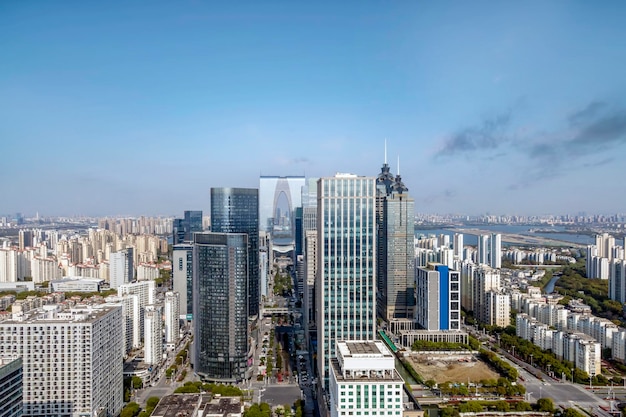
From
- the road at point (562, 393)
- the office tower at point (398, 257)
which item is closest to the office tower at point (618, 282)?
→ the office tower at point (398, 257)

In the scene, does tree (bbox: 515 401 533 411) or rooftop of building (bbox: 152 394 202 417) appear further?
tree (bbox: 515 401 533 411)

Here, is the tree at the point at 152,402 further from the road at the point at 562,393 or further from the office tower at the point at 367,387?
the road at the point at 562,393

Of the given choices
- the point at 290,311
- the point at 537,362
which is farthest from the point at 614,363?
the point at 290,311

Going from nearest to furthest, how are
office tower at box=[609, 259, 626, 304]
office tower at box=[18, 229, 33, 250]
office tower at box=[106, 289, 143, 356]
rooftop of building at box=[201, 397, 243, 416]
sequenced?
rooftop of building at box=[201, 397, 243, 416] < office tower at box=[106, 289, 143, 356] < office tower at box=[609, 259, 626, 304] < office tower at box=[18, 229, 33, 250]

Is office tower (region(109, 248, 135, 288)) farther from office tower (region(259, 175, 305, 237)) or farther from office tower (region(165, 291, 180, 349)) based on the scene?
office tower (region(259, 175, 305, 237))

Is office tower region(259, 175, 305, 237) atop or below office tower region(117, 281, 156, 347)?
atop

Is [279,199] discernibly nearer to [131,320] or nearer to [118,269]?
[118,269]

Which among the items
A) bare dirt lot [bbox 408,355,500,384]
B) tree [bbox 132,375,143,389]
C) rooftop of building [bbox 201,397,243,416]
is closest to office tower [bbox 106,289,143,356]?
tree [bbox 132,375,143,389]
